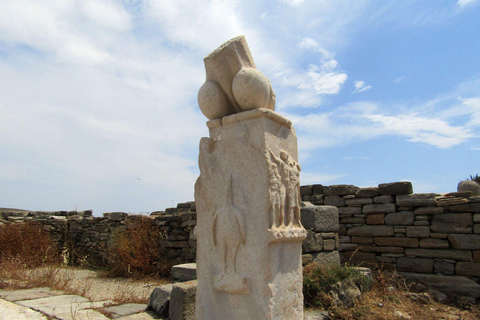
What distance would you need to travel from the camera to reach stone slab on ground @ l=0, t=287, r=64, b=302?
14.4 feet

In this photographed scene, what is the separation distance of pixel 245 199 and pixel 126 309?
2511mm

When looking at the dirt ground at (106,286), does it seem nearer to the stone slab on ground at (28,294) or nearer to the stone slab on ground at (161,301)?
the stone slab on ground at (28,294)

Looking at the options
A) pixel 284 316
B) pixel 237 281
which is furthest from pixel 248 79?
pixel 284 316

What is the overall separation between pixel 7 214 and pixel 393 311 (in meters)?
11.8

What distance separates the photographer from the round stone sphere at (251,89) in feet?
7.99

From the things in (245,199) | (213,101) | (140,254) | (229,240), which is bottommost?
(140,254)

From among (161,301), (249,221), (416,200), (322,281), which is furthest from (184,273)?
(416,200)

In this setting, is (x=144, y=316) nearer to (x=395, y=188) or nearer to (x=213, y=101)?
(x=213, y=101)

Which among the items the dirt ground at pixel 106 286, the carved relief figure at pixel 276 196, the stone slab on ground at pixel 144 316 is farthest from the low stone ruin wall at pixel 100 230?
the carved relief figure at pixel 276 196

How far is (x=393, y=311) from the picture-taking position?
345 cm

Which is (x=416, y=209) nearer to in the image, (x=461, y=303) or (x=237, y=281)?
(x=461, y=303)

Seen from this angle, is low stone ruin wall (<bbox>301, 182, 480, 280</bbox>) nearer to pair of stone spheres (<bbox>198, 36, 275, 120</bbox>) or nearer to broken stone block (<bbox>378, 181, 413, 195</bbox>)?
broken stone block (<bbox>378, 181, 413, 195</bbox>)

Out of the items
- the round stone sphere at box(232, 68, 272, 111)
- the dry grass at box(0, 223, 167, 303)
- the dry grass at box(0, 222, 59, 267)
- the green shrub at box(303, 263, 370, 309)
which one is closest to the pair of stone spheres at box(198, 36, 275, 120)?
the round stone sphere at box(232, 68, 272, 111)

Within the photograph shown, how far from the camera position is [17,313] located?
3682 millimetres
